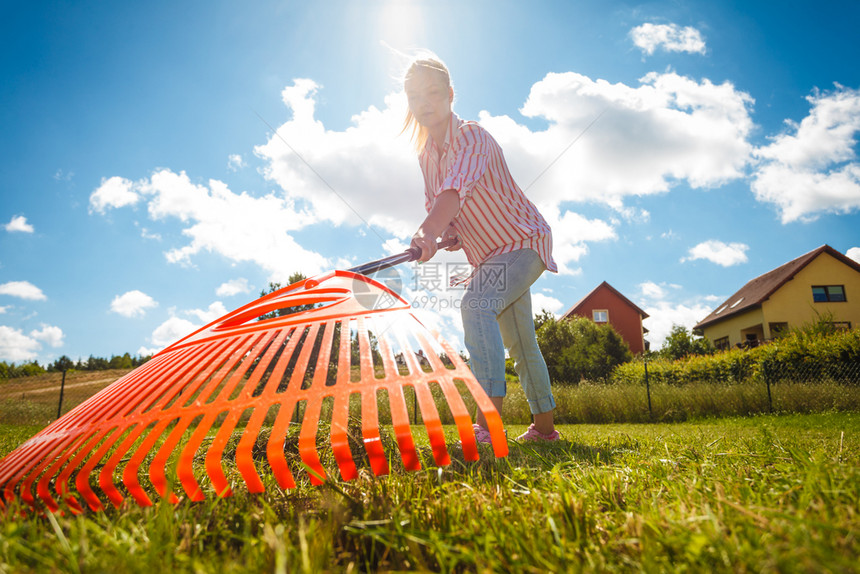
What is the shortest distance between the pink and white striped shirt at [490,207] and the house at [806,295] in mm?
23813

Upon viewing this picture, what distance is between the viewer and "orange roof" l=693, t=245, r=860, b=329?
2236 cm

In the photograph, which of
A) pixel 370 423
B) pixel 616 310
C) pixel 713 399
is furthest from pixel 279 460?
pixel 616 310

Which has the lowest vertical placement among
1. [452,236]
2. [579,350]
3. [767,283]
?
[579,350]

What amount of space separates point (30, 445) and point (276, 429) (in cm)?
104

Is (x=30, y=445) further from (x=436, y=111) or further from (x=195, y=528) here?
(x=436, y=111)

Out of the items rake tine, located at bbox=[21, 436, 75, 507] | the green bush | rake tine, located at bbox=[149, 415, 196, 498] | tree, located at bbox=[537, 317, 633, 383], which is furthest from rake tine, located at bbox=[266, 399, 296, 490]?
tree, located at bbox=[537, 317, 633, 383]

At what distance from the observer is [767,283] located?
2405cm

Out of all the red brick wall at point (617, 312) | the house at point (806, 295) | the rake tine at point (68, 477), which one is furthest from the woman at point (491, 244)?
the red brick wall at point (617, 312)

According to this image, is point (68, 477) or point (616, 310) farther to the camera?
point (616, 310)

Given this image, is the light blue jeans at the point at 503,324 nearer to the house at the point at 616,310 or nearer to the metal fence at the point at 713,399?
the metal fence at the point at 713,399

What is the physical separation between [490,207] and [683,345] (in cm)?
3108

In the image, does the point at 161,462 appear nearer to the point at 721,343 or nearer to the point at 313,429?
the point at 313,429

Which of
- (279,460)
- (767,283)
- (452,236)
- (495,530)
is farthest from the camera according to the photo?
(767,283)

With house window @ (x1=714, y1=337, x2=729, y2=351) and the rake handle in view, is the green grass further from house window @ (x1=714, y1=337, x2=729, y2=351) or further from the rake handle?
house window @ (x1=714, y1=337, x2=729, y2=351)
